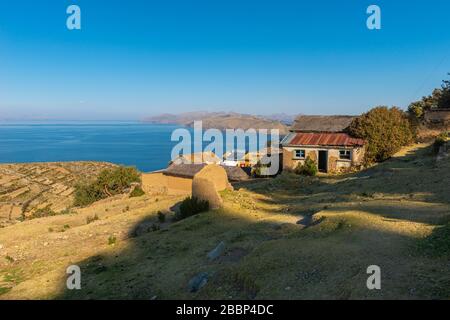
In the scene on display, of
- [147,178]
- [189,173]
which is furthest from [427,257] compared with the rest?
[147,178]

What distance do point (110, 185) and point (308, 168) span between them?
20.5 metres

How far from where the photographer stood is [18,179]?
63.5 metres

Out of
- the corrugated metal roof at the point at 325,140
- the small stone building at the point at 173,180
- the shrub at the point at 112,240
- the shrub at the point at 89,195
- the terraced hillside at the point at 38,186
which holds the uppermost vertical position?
the corrugated metal roof at the point at 325,140

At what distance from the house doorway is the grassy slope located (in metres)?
10.8

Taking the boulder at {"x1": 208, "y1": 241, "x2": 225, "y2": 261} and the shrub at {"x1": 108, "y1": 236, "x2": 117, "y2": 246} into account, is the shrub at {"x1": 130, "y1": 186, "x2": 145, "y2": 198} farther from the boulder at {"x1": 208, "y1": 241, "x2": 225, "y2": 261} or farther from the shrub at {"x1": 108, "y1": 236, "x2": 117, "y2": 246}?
the boulder at {"x1": 208, "y1": 241, "x2": 225, "y2": 261}

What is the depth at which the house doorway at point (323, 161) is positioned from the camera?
1341 inches

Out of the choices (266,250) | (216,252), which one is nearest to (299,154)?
(216,252)

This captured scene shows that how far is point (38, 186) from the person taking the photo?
199 feet

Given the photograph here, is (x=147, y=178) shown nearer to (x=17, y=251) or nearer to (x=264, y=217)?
(x=17, y=251)

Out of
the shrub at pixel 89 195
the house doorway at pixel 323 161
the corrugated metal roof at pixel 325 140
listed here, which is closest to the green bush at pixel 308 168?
the house doorway at pixel 323 161

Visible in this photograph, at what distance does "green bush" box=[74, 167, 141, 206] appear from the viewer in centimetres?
3850

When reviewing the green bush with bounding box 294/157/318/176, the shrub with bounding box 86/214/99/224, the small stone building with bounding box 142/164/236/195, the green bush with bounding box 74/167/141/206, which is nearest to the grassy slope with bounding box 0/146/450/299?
the shrub with bounding box 86/214/99/224

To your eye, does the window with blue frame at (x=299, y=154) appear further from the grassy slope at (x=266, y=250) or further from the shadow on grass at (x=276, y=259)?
the shadow on grass at (x=276, y=259)

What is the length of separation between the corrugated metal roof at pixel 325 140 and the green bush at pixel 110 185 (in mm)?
16977
